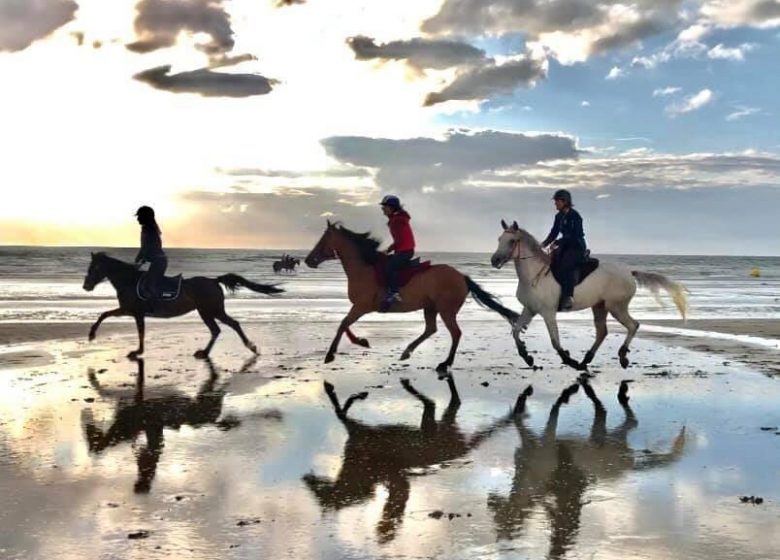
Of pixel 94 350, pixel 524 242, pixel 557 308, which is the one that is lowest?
pixel 94 350

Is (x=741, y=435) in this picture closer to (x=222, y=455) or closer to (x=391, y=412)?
(x=391, y=412)

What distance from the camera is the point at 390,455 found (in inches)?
258

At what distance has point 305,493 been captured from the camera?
545cm

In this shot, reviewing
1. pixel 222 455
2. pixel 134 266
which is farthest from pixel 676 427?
pixel 134 266

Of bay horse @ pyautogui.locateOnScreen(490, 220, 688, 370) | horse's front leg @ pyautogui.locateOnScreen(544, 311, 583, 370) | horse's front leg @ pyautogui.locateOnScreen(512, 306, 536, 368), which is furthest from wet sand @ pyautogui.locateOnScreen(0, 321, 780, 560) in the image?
bay horse @ pyautogui.locateOnScreen(490, 220, 688, 370)

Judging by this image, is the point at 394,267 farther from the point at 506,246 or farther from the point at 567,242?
the point at 567,242

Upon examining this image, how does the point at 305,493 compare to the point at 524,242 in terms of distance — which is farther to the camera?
the point at 524,242

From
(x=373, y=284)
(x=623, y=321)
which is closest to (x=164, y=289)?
(x=373, y=284)

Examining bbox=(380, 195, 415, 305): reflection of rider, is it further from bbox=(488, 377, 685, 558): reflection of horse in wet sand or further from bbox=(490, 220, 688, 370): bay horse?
bbox=(488, 377, 685, 558): reflection of horse in wet sand

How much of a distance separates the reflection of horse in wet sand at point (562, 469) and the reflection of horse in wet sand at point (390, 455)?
0.59m

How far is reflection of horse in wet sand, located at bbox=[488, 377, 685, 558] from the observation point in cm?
487

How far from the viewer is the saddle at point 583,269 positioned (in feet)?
37.4

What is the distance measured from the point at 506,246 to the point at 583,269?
129 cm

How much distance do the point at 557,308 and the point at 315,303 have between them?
51.0 feet
